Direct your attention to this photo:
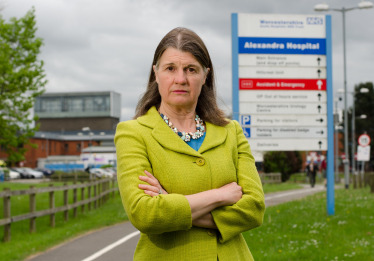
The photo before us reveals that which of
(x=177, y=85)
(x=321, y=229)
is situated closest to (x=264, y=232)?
(x=321, y=229)

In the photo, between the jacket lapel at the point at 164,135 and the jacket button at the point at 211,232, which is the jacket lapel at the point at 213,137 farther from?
the jacket button at the point at 211,232

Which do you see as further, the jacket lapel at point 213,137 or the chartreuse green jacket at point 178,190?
the jacket lapel at point 213,137

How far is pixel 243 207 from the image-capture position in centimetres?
261

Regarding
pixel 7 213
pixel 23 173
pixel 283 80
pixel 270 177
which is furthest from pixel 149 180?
pixel 23 173

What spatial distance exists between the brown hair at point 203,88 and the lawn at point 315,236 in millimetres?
4303

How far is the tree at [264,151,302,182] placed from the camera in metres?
47.2

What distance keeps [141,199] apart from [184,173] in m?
0.26

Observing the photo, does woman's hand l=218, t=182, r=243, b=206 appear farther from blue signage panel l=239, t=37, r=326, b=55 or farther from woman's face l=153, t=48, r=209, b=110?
blue signage panel l=239, t=37, r=326, b=55

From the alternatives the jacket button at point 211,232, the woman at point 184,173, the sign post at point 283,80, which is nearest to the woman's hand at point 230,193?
the woman at point 184,173

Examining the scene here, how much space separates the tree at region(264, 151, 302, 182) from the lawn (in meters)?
35.5

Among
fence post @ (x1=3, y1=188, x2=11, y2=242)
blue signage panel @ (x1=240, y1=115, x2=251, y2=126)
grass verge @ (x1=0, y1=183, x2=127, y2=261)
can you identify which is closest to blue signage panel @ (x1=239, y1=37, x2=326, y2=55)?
blue signage panel @ (x1=240, y1=115, x2=251, y2=126)

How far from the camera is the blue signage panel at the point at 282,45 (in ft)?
35.2

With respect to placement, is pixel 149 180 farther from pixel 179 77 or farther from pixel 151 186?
pixel 179 77

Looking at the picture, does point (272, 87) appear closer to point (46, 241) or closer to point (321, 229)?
point (321, 229)
